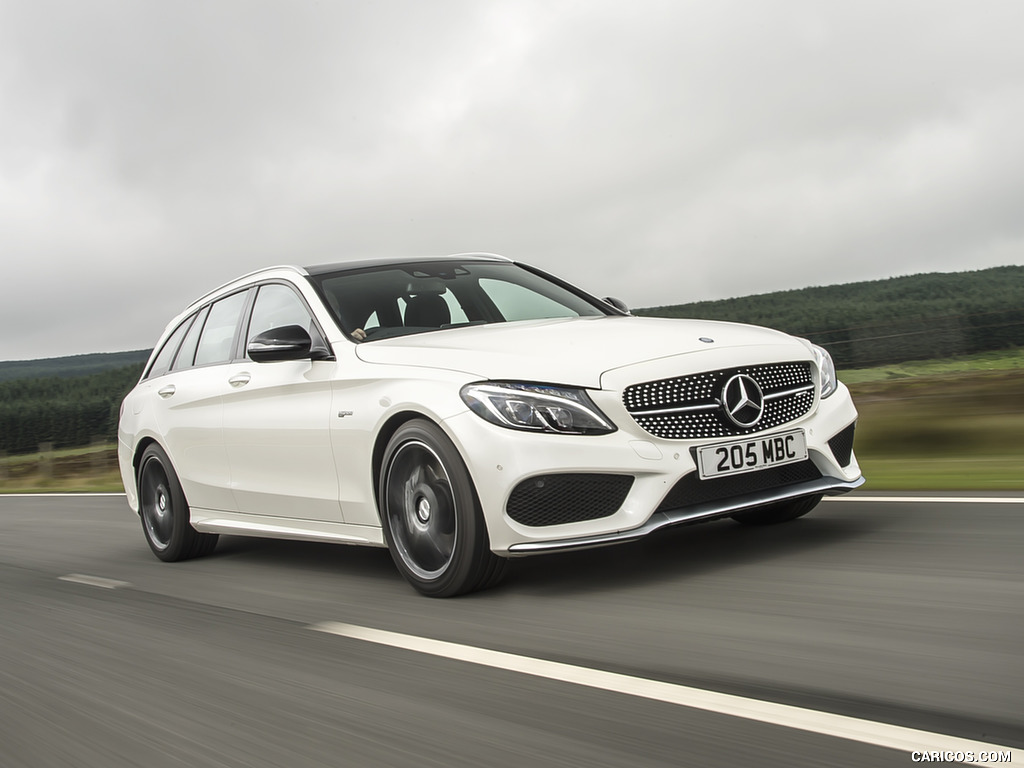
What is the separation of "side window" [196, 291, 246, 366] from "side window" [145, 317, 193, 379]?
1.71ft

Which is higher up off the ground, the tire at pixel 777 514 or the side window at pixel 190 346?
the side window at pixel 190 346

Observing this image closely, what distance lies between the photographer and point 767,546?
4973mm

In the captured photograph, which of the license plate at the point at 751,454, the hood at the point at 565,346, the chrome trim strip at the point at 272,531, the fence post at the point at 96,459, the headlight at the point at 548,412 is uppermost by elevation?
the hood at the point at 565,346

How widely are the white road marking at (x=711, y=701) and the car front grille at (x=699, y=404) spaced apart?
1139mm

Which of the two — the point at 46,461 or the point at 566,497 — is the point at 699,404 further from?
the point at 46,461

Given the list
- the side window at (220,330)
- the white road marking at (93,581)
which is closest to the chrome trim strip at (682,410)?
the side window at (220,330)

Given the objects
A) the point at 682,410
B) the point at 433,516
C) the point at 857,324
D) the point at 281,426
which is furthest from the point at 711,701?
the point at 857,324

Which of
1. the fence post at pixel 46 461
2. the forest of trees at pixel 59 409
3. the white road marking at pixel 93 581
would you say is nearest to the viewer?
the white road marking at pixel 93 581

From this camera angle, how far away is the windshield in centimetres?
542

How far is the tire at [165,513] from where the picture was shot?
6871 mm

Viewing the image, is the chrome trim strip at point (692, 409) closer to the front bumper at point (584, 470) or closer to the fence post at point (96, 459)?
the front bumper at point (584, 470)

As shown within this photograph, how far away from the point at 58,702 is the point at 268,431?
6.97 ft

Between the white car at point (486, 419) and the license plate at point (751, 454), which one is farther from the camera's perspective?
the license plate at point (751, 454)

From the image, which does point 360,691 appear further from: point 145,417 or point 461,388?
point 145,417
